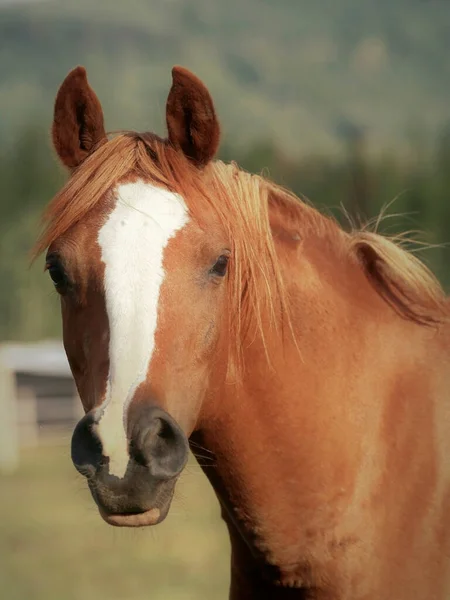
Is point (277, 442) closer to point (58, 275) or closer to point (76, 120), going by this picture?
point (58, 275)

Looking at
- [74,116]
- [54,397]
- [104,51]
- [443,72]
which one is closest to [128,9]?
[104,51]

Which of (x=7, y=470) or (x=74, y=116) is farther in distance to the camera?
(x=7, y=470)

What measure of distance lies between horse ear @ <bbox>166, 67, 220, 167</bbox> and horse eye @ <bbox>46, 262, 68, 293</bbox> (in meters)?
0.61

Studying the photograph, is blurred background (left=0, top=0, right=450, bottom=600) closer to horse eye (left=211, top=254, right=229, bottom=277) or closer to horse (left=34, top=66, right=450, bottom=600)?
horse (left=34, top=66, right=450, bottom=600)

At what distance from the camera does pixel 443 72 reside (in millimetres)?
130125

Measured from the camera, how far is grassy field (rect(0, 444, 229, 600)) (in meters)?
7.71

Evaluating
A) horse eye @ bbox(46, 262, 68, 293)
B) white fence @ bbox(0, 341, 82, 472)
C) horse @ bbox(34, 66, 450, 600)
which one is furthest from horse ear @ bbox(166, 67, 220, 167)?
white fence @ bbox(0, 341, 82, 472)

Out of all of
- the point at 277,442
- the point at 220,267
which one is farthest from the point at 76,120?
the point at 277,442

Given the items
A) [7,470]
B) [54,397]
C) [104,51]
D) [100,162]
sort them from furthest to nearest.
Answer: [104,51], [54,397], [7,470], [100,162]

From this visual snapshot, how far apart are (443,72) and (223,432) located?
13617 cm

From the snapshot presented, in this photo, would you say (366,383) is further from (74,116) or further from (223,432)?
(74,116)

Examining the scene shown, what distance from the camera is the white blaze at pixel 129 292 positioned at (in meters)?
2.48

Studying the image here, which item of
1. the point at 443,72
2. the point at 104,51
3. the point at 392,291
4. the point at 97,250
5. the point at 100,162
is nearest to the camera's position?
the point at 97,250

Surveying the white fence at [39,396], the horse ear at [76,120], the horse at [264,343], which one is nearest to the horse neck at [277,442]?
the horse at [264,343]
